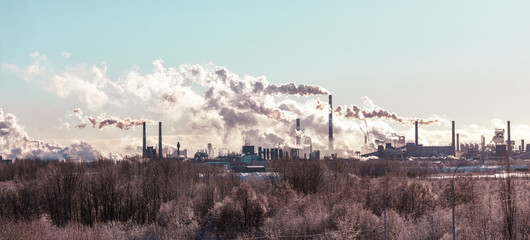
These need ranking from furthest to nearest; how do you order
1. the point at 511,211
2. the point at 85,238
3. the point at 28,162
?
the point at 28,162 → the point at 85,238 → the point at 511,211

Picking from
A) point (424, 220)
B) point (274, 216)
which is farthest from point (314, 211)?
point (424, 220)

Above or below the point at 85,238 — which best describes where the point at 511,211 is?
above

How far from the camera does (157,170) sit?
72.8 metres

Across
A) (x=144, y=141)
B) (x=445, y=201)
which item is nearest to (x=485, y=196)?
(x=445, y=201)

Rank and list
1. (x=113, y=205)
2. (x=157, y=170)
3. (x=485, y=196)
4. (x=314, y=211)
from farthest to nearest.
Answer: (x=157, y=170)
(x=113, y=205)
(x=485, y=196)
(x=314, y=211)

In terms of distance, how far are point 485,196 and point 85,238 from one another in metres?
36.1

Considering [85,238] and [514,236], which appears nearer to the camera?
[514,236]

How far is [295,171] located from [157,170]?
15.4 m

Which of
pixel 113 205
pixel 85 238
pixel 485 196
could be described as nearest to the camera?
pixel 85 238

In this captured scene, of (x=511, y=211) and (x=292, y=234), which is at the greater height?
(x=511, y=211)

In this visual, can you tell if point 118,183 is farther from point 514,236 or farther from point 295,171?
point 514,236

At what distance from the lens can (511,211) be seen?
115 ft

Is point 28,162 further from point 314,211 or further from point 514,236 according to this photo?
point 514,236

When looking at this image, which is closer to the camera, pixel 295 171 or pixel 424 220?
pixel 424 220
